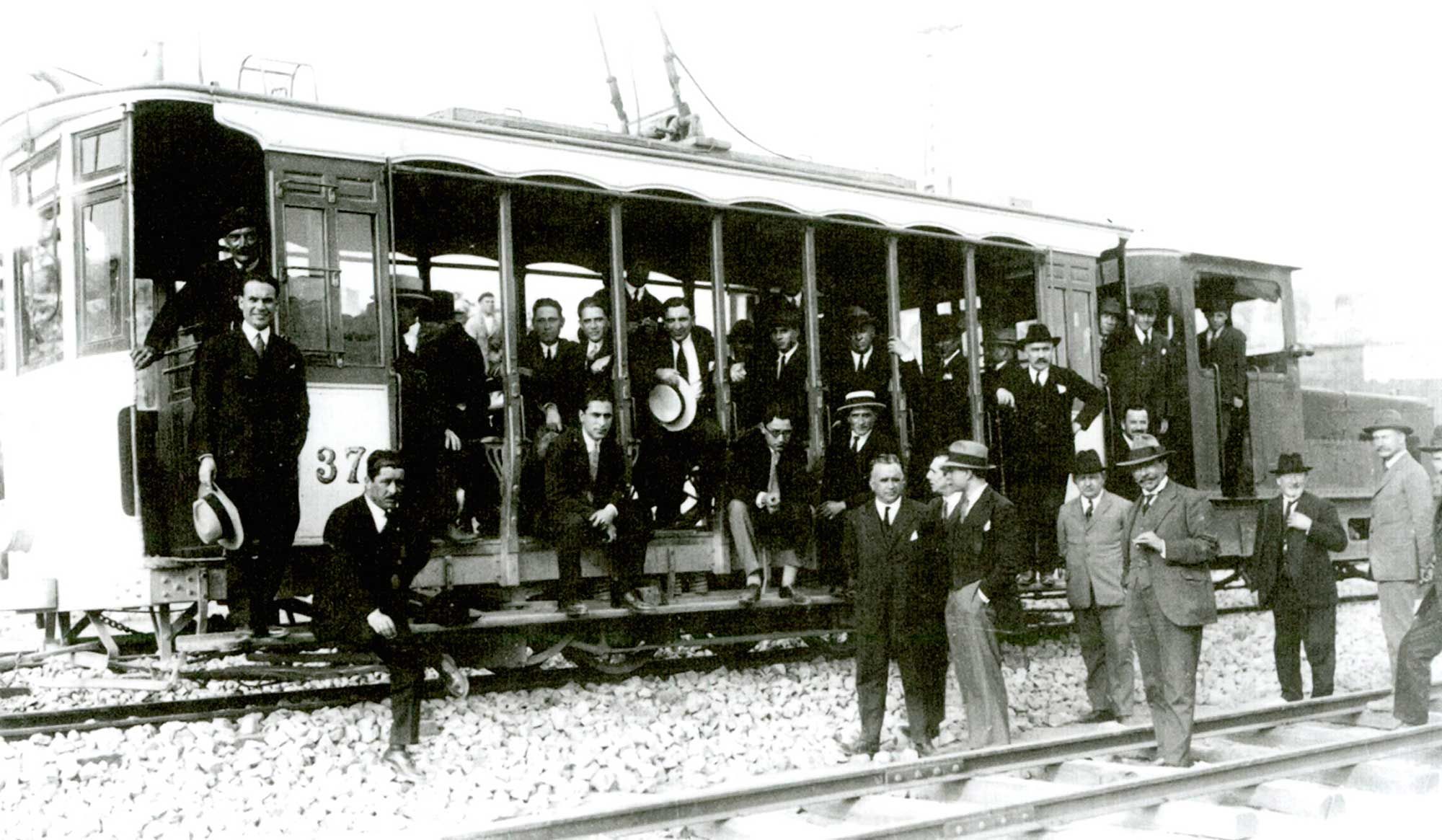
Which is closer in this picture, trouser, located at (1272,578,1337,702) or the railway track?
the railway track

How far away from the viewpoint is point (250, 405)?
657 centimetres

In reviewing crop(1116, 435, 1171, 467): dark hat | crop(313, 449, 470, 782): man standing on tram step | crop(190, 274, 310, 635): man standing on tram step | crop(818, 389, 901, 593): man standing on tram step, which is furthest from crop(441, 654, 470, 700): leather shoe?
crop(1116, 435, 1171, 467): dark hat

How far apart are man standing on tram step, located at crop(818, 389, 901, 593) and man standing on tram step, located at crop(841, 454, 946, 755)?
5.22 ft

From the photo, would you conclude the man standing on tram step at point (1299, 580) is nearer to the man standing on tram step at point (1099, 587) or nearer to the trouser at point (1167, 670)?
the man standing on tram step at point (1099, 587)

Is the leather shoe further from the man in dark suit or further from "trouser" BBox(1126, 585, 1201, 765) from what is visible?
the man in dark suit

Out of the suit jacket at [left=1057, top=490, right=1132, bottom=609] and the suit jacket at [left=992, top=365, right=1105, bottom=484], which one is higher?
the suit jacket at [left=992, top=365, right=1105, bottom=484]

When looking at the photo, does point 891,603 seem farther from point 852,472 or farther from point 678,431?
point 678,431

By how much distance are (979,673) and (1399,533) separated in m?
2.51

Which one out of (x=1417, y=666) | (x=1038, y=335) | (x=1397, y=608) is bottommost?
(x=1417, y=666)

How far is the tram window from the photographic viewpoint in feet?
23.0

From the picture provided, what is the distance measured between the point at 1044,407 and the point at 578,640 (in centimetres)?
390

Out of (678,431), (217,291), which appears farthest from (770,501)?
(217,291)

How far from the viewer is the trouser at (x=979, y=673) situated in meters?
6.69

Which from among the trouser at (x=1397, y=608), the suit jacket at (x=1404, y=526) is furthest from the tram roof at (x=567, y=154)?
the trouser at (x=1397, y=608)
